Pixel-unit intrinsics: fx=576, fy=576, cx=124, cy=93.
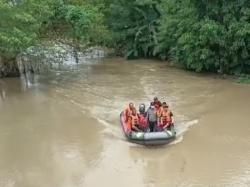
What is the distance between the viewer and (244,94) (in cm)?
2580

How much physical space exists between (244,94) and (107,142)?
871 cm

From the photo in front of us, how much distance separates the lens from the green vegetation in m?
26.8

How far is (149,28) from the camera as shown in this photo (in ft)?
118

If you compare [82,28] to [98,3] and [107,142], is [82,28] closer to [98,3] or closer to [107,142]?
[98,3]

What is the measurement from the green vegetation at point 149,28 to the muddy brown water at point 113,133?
1.45m

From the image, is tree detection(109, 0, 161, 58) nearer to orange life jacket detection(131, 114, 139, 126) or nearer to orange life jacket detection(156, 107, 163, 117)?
orange life jacket detection(156, 107, 163, 117)

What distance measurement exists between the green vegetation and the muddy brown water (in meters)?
1.45

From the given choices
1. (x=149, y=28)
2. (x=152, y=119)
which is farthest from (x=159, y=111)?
(x=149, y=28)

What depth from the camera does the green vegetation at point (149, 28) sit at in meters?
26.8

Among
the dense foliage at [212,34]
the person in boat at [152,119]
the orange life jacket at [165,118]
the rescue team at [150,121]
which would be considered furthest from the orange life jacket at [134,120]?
the dense foliage at [212,34]

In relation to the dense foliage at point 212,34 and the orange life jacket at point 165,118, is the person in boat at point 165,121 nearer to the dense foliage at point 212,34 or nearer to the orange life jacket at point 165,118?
the orange life jacket at point 165,118

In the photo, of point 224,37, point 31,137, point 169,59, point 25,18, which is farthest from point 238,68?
point 31,137

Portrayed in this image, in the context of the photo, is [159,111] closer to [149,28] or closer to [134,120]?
[134,120]

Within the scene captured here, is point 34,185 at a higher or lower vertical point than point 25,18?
lower
